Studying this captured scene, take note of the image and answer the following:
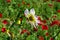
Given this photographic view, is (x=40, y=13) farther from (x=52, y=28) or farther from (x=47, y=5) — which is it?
(x=52, y=28)

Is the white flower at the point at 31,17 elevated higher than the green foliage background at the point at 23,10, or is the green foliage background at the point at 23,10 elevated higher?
the white flower at the point at 31,17

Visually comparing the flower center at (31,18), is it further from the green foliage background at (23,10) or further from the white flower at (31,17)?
the green foliage background at (23,10)

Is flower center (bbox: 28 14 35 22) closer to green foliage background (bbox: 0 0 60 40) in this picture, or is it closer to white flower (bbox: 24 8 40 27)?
white flower (bbox: 24 8 40 27)

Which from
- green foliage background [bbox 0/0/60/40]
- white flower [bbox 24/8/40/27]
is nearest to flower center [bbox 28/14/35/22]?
white flower [bbox 24/8/40/27]

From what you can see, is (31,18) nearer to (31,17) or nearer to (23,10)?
(31,17)

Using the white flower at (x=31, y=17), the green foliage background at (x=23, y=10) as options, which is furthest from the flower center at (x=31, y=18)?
the green foliage background at (x=23, y=10)

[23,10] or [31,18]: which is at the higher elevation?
[31,18]

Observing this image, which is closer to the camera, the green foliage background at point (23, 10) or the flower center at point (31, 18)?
the flower center at point (31, 18)

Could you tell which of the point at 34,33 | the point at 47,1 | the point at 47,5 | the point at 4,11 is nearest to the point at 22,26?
the point at 34,33

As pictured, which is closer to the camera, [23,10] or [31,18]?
[31,18]

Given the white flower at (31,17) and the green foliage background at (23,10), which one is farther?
the green foliage background at (23,10)

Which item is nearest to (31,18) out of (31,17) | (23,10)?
(31,17)
